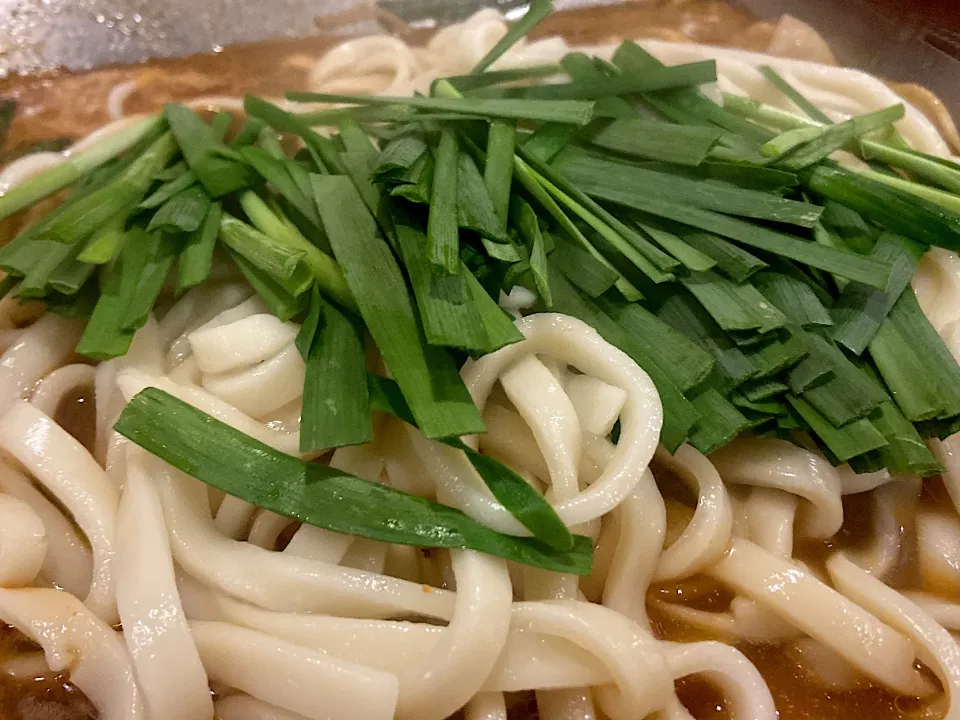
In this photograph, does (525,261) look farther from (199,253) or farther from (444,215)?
(199,253)

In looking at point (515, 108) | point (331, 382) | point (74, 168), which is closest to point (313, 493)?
point (331, 382)

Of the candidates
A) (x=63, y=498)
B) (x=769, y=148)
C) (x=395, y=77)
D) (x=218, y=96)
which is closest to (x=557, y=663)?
(x=63, y=498)

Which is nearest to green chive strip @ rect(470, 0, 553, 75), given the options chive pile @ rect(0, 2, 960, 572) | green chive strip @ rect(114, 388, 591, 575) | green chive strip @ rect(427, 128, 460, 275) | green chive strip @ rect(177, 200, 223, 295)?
chive pile @ rect(0, 2, 960, 572)

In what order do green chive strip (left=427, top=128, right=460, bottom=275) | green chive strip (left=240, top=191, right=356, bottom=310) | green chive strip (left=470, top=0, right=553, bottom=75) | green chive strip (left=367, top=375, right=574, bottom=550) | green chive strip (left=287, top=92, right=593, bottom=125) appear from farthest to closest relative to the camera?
1. green chive strip (left=470, top=0, right=553, bottom=75)
2. green chive strip (left=287, top=92, right=593, bottom=125)
3. green chive strip (left=240, top=191, right=356, bottom=310)
4. green chive strip (left=427, top=128, right=460, bottom=275)
5. green chive strip (left=367, top=375, right=574, bottom=550)

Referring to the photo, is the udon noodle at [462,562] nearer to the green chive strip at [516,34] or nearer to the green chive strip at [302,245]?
the green chive strip at [302,245]

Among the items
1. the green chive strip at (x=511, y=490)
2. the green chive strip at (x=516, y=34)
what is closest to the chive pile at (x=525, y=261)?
the green chive strip at (x=511, y=490)

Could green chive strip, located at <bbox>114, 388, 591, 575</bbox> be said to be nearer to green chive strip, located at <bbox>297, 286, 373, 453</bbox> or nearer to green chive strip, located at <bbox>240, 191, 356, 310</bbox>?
green chive strip, located at <bbox>297, 286, 373, 453</bbox>
